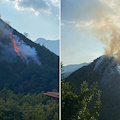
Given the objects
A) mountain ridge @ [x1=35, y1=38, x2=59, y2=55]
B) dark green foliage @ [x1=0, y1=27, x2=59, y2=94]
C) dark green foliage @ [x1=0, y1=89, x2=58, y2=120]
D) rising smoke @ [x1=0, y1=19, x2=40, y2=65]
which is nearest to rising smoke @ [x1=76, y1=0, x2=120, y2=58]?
mountain ridge @ [x1=35, y1=38, x2=59, y2=55]

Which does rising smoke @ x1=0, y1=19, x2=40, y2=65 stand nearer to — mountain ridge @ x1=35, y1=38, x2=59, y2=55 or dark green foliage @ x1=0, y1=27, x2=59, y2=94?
dark green foliage @ x1=0, y1=27, x2=59, y2=94

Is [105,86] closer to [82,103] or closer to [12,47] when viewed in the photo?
[82,103]

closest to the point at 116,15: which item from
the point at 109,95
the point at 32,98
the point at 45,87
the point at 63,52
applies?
the point at 63,52

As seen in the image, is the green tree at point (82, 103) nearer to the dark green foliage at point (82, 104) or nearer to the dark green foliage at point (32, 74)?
the dark green foliage at point (82, 104)

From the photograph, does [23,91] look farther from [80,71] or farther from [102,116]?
[102,116]

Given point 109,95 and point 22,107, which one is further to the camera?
point 109,95

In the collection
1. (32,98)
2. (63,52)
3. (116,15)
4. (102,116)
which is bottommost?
(102,116)

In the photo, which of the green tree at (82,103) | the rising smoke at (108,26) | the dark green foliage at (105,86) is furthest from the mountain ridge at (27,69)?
the rising smoke at (108,26)
